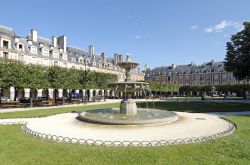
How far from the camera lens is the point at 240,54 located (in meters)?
41.4

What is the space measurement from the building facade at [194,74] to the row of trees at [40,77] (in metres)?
88.9

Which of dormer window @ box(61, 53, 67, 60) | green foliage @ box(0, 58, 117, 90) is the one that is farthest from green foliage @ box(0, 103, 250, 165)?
dormer window @ box(61, 53, 67, 60)

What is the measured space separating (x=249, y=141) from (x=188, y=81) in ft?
403

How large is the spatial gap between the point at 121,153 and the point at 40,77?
30.2 meters

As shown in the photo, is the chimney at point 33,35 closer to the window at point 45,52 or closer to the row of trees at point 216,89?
the window at point 45,52

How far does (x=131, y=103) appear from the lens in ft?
59.1

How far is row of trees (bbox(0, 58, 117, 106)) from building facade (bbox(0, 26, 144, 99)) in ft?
17.2

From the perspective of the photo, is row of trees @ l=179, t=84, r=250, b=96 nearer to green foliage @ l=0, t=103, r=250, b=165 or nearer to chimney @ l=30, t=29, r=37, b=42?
chimney @ l=30, t=29, r=37, b=42

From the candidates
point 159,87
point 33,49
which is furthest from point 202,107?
point 159,87

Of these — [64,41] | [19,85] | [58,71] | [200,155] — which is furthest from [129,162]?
[64,41]

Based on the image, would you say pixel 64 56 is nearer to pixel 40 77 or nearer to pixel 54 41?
pixel 54 41

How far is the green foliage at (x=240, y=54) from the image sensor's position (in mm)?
38562

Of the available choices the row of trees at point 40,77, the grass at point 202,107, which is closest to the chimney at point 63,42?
the row of trees at point 40,77

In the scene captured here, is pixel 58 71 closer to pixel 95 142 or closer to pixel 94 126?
pixel 94 126
